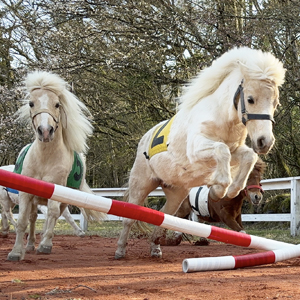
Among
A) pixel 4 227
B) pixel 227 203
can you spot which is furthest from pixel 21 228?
pixel 4 227

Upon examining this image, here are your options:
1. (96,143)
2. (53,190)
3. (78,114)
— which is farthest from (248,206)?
(53,190)

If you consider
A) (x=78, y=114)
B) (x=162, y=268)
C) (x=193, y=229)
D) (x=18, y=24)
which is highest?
(x=18, y=24)

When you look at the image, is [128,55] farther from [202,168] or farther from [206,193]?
[202,168]

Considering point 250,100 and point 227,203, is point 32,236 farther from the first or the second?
point 250,100

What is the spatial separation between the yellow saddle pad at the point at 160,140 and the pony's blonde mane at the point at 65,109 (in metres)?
1.09

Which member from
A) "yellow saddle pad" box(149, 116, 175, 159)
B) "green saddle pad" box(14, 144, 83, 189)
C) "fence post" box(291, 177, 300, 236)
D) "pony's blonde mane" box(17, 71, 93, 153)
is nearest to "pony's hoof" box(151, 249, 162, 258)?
"yellow saddle pad" box(149, 116, 175, 159)

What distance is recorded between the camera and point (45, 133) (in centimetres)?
579

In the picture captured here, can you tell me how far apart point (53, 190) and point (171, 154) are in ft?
6.89

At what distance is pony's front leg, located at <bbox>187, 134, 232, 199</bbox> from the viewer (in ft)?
15.1

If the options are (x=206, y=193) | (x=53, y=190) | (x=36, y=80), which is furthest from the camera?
(x=206, y=193)

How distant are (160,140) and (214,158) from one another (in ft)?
4.51

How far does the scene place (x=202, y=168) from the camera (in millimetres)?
5176

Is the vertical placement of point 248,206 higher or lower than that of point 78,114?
lower

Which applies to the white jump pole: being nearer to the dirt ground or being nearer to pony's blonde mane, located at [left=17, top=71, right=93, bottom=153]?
the dirt ground
